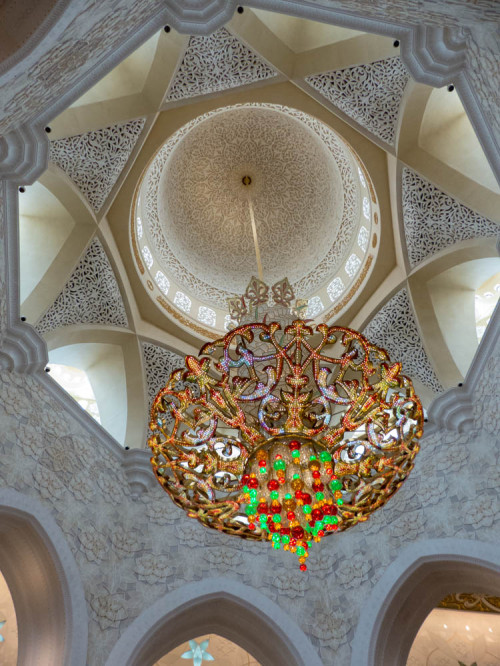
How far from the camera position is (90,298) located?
7441mm

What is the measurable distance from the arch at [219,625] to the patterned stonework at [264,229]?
4.89m

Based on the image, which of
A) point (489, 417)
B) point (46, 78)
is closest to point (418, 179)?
point (489, 417)

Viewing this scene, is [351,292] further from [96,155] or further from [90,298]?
[96,155]

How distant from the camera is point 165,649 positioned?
6273 millimetres

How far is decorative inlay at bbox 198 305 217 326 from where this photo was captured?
30.4 feet

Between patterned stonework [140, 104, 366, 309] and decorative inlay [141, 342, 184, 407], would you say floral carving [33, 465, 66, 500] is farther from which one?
patterned stonework [140, 104, 366, 309]

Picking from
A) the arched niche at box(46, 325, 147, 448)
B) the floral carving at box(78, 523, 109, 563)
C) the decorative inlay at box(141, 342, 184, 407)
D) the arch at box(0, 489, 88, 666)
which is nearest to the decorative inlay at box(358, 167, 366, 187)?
the decorative inlay at box(141, 342, 184, 407)

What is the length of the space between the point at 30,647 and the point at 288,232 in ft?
23.2

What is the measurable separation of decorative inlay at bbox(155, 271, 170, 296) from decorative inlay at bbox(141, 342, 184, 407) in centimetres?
113

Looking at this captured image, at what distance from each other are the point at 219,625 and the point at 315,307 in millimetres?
4864

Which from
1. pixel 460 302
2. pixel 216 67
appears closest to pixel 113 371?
pixel 216 67

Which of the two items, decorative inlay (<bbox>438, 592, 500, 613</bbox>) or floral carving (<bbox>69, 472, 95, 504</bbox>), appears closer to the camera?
floral carving (<bbox>69, 472, 95, 504</bbox>)

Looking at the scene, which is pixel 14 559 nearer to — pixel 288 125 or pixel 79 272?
pixel 79 272

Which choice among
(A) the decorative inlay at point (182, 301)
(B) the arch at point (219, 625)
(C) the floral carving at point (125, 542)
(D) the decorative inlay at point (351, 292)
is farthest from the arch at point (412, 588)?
(A) the decorative inlay at point (182, 301)
